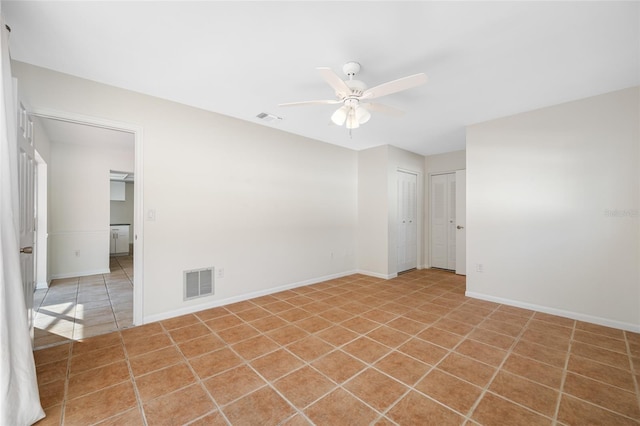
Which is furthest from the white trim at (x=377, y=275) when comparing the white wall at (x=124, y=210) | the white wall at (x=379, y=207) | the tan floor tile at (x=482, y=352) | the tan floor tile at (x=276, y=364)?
the white wall at (x=124, y=210)

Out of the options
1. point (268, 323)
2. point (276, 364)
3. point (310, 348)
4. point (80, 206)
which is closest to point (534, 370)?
point (310, 348)

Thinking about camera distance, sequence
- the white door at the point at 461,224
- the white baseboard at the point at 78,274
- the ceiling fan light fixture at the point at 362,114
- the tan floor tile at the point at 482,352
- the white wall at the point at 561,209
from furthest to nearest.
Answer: the white door at the point at 461,224
the white baseboard at the point at 78,274
the white wall at the point at 561,209
the ceiling fan light fixture at the point at 362,114
the tan floor tile at the point at 482,352

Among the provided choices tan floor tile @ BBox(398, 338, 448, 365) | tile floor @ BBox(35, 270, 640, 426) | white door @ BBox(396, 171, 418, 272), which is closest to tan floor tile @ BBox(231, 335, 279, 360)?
tile floor @ BBox(35, 270, 640, 426)

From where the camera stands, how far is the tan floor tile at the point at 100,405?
160 centimetres

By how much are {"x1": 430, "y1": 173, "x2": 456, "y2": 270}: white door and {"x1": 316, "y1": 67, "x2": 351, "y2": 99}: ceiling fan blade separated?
435cm

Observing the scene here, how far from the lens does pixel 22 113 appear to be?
215 centimetres

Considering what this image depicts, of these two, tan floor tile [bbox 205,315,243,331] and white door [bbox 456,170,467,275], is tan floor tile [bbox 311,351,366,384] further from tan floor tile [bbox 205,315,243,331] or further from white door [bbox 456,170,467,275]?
white door [bbox 456,170,467,275]

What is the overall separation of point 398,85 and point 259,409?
2.50 metres

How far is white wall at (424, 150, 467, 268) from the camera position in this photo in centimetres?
562

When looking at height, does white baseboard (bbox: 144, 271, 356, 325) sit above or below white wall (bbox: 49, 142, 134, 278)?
below

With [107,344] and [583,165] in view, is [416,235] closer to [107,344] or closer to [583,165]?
[583,165]

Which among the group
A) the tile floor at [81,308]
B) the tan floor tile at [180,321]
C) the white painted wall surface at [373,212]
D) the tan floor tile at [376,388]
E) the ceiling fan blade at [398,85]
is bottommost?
the tan floor tile at [376,388]

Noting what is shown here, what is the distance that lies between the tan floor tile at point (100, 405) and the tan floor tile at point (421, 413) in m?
1.72

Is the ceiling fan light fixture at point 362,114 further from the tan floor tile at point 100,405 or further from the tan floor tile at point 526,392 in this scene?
the tan floor tile at point 100,405
